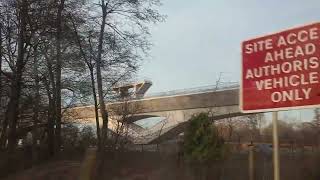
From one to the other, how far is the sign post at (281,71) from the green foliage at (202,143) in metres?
10.9

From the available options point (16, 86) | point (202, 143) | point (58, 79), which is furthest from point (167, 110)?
point (202, 143)

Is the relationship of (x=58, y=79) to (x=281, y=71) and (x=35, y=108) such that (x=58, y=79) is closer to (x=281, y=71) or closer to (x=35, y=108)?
(x=35, y=108)

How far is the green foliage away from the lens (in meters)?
17.4

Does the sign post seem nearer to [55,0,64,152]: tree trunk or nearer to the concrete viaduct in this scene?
[55,0,64,152]: tree trunk

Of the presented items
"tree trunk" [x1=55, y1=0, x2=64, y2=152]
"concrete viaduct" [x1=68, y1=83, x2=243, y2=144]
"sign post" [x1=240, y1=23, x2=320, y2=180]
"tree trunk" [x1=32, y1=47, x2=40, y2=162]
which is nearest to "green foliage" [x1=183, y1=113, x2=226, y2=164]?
"concrete viaduct" [x1=68, y1=83, x2=243, y2=144]

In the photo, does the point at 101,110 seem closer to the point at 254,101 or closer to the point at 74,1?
the point at 74,1

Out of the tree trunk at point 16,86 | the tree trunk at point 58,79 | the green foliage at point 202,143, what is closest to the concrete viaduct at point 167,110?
the tree trunk at point 58,79

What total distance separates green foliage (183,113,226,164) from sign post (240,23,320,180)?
10.9 metres

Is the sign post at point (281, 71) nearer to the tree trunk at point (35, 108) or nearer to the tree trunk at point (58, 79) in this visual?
the tree trunk at point (58, 79)

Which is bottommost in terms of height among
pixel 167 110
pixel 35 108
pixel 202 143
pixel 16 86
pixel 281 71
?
pixel 202 143

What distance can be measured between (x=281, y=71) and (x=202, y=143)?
1179 centimetres

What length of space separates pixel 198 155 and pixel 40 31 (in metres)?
12.9

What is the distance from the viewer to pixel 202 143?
17.8 metres

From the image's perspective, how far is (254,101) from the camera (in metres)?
6.50
